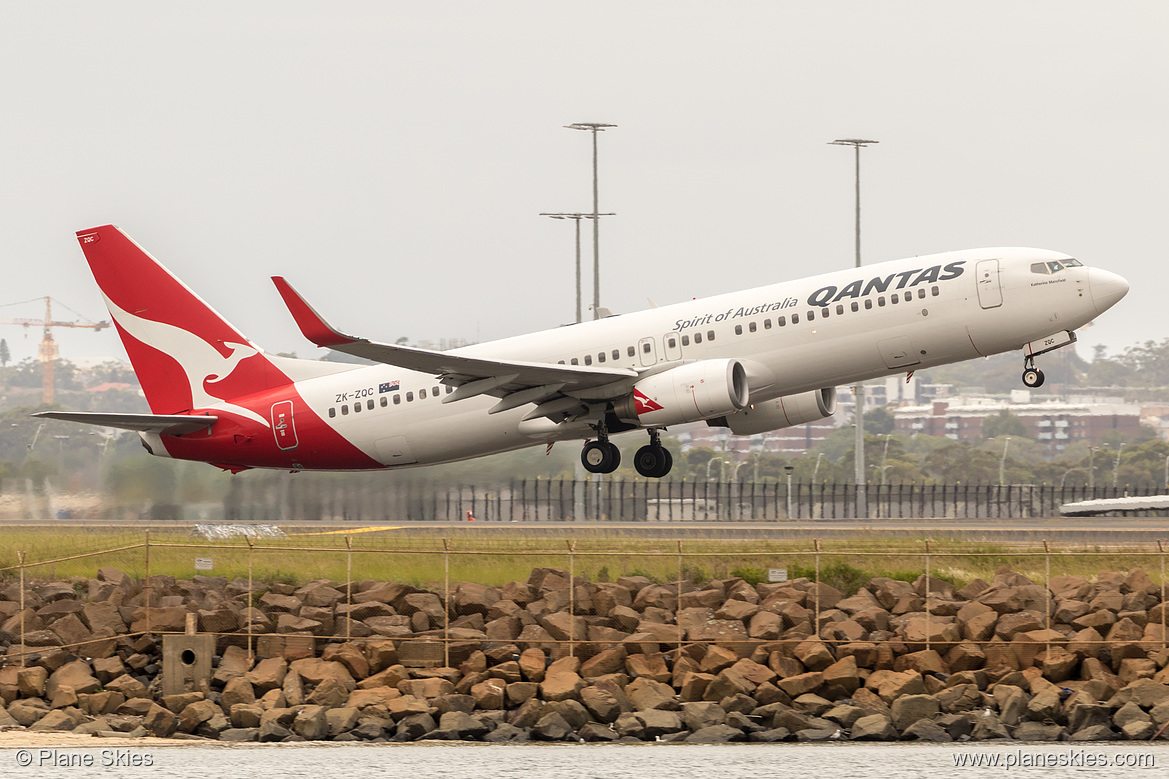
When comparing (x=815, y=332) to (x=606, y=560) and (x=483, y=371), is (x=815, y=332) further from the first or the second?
(x=483, y=371)

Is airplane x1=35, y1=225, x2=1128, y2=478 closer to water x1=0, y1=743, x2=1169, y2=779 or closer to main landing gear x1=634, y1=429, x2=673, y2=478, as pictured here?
main landing gear x1=634, y1=429, x2=673, y2=478

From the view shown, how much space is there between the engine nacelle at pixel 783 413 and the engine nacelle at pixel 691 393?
161 inches

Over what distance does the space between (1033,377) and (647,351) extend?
32.2ft

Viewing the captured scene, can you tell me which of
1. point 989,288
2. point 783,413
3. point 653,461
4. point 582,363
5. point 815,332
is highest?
point 989,288

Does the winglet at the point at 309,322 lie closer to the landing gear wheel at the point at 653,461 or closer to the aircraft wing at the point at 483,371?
the aircraft wing at the point at 483,371

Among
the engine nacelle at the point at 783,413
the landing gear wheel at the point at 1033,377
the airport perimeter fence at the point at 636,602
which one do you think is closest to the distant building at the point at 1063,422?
the engine nacelle at the point at 783,413

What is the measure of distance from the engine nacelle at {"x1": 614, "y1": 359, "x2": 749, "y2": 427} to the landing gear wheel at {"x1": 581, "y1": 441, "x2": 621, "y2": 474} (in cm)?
189

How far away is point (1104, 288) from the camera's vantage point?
119 feet

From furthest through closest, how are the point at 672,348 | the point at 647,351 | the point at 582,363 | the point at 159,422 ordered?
the point at 159,422 < the point at 582,363 < the point at 647,351 < the point at 672,348

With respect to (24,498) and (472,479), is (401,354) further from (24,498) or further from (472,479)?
(24,498)

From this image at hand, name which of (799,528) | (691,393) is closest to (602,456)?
(691,393)

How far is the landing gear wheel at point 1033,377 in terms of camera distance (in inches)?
1471

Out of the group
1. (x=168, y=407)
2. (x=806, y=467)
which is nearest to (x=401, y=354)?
(x=168, y=407)

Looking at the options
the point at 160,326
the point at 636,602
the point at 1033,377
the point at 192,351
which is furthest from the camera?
the point at 160,326
